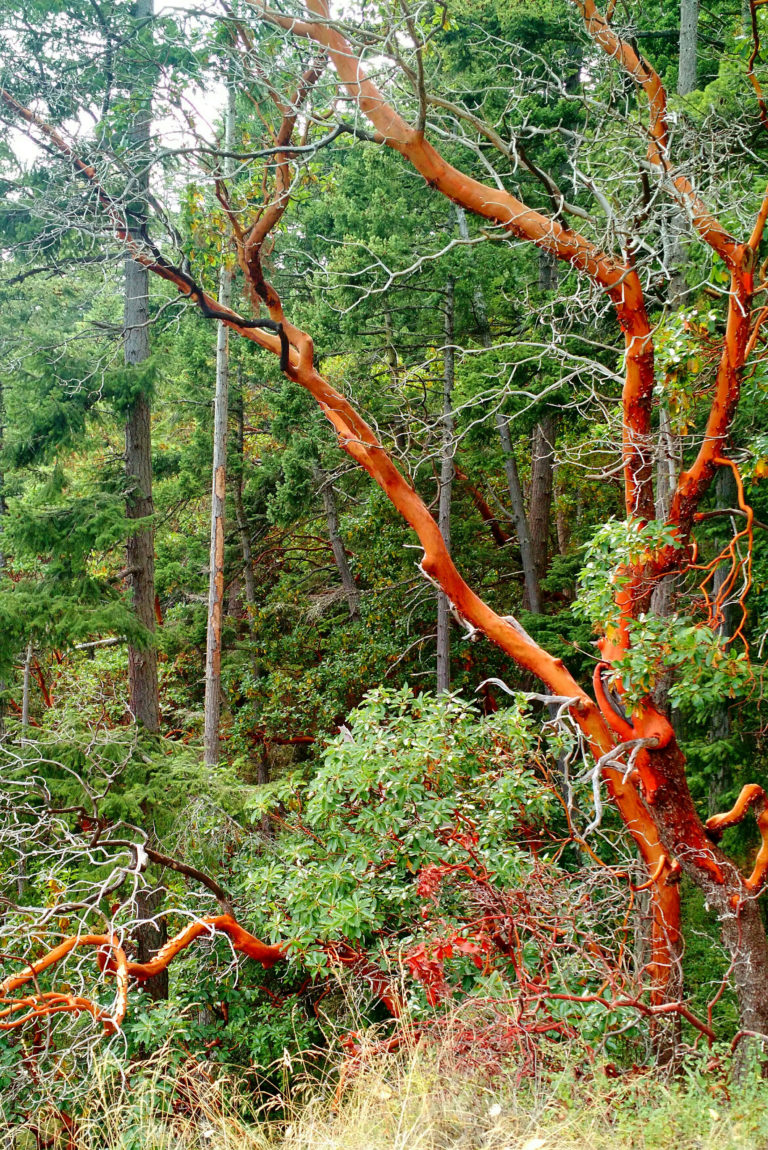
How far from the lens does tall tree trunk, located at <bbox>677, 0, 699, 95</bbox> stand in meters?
6.92

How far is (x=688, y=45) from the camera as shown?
23.0 ft

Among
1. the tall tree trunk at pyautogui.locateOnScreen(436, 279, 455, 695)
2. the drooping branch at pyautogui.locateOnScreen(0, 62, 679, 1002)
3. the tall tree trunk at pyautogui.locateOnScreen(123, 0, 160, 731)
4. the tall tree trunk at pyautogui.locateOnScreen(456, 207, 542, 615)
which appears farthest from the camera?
the tall tree trunk at pyautogui.locateOnScreen(456, 207, 542, 615)

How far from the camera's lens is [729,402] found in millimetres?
4754

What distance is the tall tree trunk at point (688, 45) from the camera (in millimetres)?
6918

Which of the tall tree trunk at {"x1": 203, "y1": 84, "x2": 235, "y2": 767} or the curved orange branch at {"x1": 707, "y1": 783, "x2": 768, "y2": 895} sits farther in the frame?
the tall tree trunk at {"x1": 203, "y1": 84, "x2": 235, "y2": 767}

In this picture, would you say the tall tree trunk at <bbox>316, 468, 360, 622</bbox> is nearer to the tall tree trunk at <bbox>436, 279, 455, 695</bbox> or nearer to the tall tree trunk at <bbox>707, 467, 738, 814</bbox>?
the tall tree trunk at <bbox>436, 279, 455, 695</bbox>

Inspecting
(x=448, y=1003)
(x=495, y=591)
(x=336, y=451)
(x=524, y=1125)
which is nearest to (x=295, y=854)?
(x=448, y=1003)

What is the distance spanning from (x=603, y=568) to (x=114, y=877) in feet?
13.7

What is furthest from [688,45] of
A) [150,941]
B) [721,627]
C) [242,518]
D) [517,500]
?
[150,941]

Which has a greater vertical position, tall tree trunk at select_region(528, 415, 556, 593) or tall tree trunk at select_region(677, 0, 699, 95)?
A: tall tree trunk at select_region(677, 0, 699, 95)

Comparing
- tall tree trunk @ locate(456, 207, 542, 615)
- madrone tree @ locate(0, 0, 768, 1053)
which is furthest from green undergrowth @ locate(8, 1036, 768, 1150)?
tall tree trunk @ locate(456, 207, 542, 615)

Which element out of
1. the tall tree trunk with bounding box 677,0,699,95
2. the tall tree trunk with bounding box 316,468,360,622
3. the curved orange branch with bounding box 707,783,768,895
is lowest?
the curved orange branch with bounding box 707,783,768,895

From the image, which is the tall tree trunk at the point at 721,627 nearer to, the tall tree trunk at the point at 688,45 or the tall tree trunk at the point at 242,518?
the tall tree trunk at the point at 688,45

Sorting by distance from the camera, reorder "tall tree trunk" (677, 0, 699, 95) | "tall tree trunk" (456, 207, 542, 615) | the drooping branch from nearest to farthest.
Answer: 1. the drooping branch
2. "tall tree trunk" (677, 0, 699, 95)
3. "tall tree trunk" (456, 207, 542, 615)
